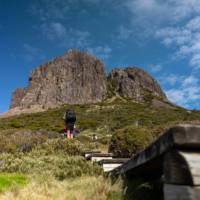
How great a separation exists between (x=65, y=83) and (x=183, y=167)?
127834mm

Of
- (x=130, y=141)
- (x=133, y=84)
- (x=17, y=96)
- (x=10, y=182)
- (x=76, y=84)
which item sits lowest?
(x=10, y=182)

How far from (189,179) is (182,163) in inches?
5.4

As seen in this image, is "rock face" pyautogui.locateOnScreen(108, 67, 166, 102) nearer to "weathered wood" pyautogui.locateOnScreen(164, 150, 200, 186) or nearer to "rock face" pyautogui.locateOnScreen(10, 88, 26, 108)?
"rock face" pyautogui.locateOnScreen(10, 88, 26, 108)

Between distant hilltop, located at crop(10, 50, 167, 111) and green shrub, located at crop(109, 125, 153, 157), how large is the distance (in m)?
106

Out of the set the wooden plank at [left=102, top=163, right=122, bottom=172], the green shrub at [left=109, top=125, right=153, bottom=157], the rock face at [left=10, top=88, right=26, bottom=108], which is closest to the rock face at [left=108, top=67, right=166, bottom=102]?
the rock face at [left=10, top=88, right=26, bottom=108]

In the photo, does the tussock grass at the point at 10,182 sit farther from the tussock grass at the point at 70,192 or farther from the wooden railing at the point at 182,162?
the wooden railing at the point at 182,162

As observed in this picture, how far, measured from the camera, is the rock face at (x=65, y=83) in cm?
12231

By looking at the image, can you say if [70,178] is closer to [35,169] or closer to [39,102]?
[35,169]

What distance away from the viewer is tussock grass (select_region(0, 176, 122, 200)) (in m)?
4.91

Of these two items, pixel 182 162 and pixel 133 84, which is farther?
pixel 133 84

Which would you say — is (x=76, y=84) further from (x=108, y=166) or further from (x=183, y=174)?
(x=183, y=174)

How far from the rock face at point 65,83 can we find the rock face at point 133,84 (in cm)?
531

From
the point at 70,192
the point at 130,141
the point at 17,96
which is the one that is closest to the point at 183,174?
the point at 70,192

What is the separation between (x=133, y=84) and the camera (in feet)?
431
